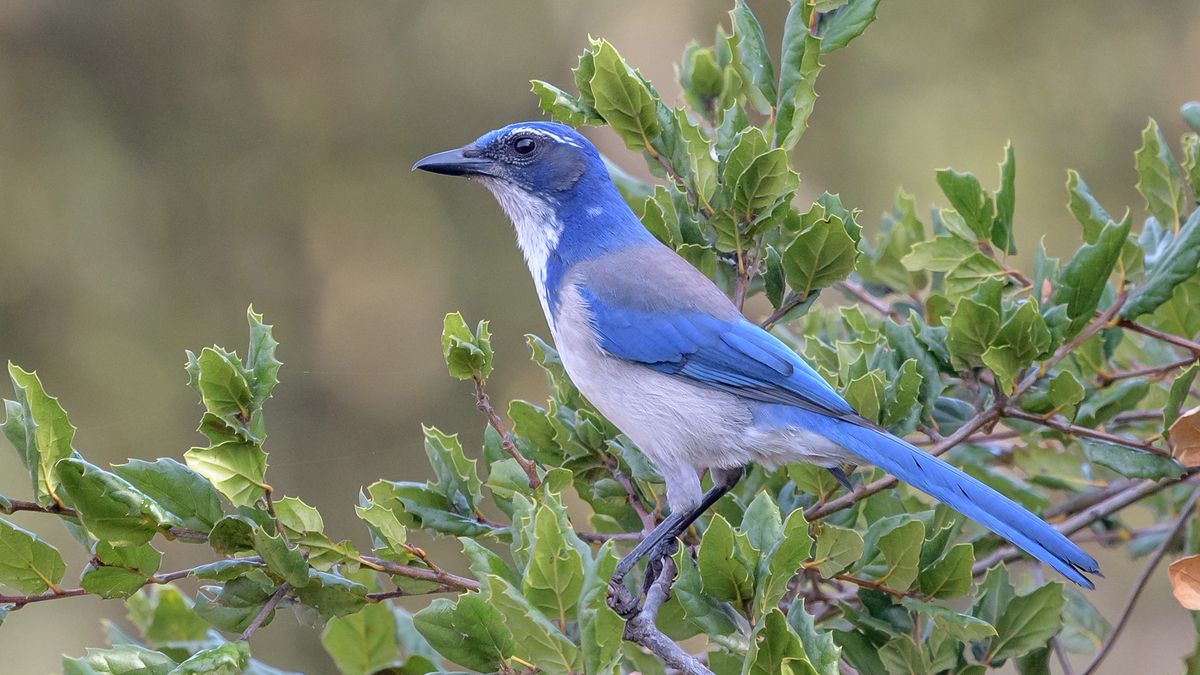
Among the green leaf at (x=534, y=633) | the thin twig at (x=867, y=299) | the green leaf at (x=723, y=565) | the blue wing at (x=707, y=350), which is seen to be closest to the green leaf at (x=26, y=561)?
the green leaf at (x=534, y=633)

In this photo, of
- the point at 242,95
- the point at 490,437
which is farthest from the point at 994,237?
the point at 242,95

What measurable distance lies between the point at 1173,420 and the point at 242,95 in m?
7.11

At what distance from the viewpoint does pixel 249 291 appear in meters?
8.62

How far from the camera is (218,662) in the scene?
100.0 inches

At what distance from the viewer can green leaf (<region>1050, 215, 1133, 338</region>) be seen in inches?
126

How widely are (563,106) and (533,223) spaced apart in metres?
0.89

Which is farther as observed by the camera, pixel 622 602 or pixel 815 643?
pixel 622 602

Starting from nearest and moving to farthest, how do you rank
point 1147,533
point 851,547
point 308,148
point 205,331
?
1. point 851,547
2. point 1147,533
3. point 205,331
4. point 308,148

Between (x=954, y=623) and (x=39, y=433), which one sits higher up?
(x=39, y=433)

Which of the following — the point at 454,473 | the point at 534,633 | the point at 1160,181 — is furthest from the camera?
the point at 1160,181

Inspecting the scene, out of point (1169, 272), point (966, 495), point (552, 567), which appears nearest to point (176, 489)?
point (552, 567)

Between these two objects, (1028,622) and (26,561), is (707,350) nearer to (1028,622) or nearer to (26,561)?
(1028,622)

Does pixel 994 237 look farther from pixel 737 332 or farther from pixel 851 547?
pixel 851 547

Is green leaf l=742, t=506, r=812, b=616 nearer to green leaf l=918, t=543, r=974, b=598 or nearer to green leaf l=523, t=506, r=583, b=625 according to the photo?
green leaf l=523, t=506, r=583, b=625
